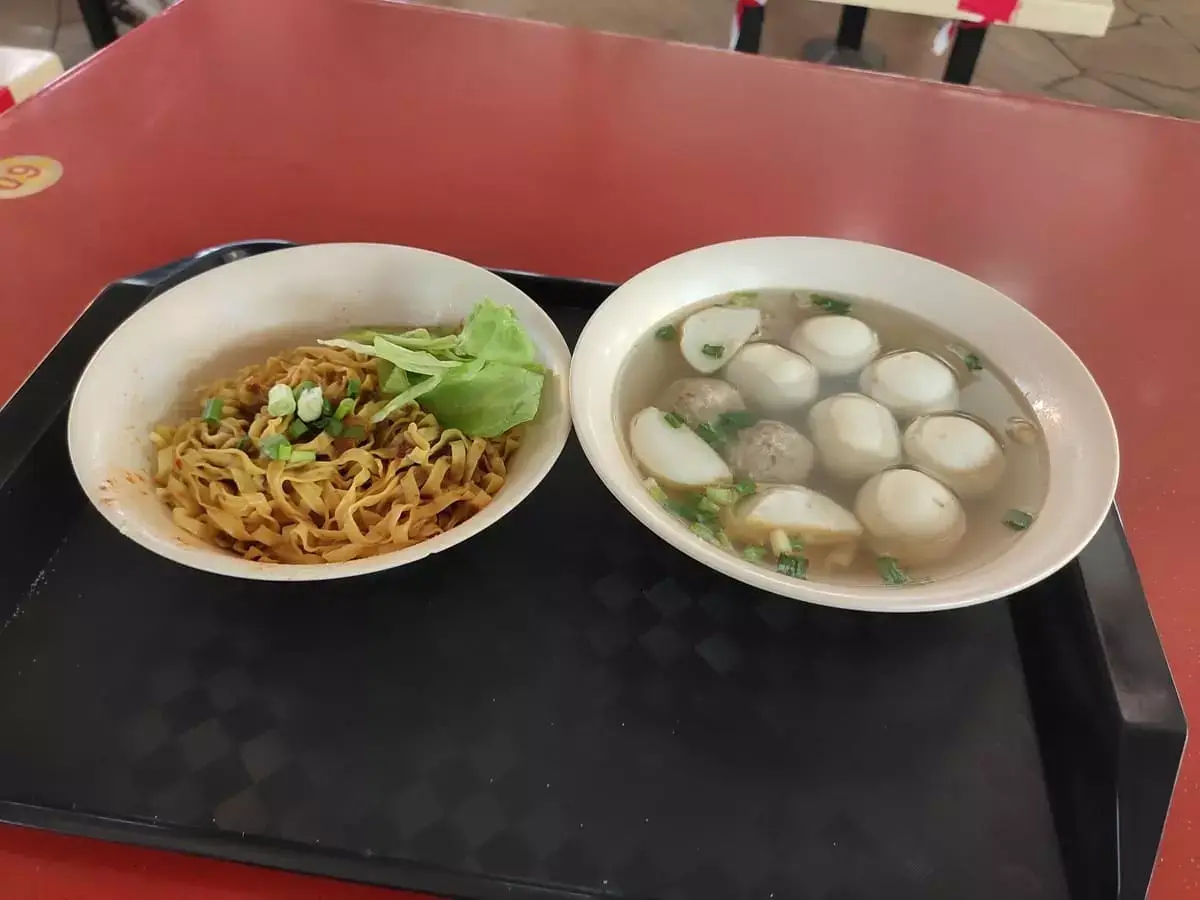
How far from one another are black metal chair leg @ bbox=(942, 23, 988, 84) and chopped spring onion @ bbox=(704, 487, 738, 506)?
5.24 feet

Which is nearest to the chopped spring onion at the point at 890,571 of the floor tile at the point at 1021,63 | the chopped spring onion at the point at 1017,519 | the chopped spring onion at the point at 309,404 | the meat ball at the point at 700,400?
the chopped spring onion at the point at 1017,519

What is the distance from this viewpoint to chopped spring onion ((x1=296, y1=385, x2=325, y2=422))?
0.84m

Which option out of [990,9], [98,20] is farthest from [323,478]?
[98,20]

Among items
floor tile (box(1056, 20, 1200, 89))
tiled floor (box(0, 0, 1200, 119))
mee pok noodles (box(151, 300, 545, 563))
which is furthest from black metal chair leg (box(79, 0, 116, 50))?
floor tile (box(1056, 20, 1200, 89))

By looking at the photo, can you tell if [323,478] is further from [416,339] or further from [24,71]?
[24,71]

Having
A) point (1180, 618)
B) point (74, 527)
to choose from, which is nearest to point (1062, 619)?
point (1180, 618)

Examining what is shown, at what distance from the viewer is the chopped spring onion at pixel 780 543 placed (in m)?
0.77

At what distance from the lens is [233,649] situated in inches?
29.0

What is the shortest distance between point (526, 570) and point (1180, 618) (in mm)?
583

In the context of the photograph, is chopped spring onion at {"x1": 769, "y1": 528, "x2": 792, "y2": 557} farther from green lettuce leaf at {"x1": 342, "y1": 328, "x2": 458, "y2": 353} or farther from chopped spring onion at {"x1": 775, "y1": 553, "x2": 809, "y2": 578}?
green lettuce leaf at {"x1": 342, "y1": 328, "x2": 458, "y2": 353}

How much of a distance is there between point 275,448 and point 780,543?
0.46 m

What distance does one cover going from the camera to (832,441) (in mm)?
869

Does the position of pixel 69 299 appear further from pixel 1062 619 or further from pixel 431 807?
pixel 1062 619

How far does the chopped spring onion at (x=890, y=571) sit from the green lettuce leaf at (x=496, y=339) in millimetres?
350
